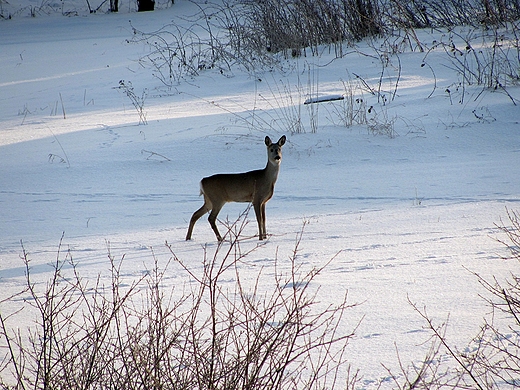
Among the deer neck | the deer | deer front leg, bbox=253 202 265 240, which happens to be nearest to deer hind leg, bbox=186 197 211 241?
the deer

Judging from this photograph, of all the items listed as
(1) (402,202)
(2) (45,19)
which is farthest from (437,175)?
(2) (45,19)

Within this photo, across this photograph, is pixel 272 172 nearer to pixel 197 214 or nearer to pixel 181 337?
pixel 197 214

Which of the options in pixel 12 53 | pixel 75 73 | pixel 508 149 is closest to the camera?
pixel 508 149

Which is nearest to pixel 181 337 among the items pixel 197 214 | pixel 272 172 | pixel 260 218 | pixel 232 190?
pixel 260 218

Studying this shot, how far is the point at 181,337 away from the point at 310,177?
6576mm

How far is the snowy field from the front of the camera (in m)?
5.25

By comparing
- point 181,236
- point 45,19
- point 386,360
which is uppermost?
point 45,19

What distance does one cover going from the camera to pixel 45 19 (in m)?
32.8

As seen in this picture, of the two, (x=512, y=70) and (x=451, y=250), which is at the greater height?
(x=512, y=70)

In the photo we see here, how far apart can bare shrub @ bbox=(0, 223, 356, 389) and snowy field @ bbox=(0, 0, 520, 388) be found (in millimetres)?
266

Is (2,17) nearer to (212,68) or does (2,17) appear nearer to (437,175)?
(212,68)

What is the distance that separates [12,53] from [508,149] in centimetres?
1916

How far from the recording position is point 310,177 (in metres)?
10.5

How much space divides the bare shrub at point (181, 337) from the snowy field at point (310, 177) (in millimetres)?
266
